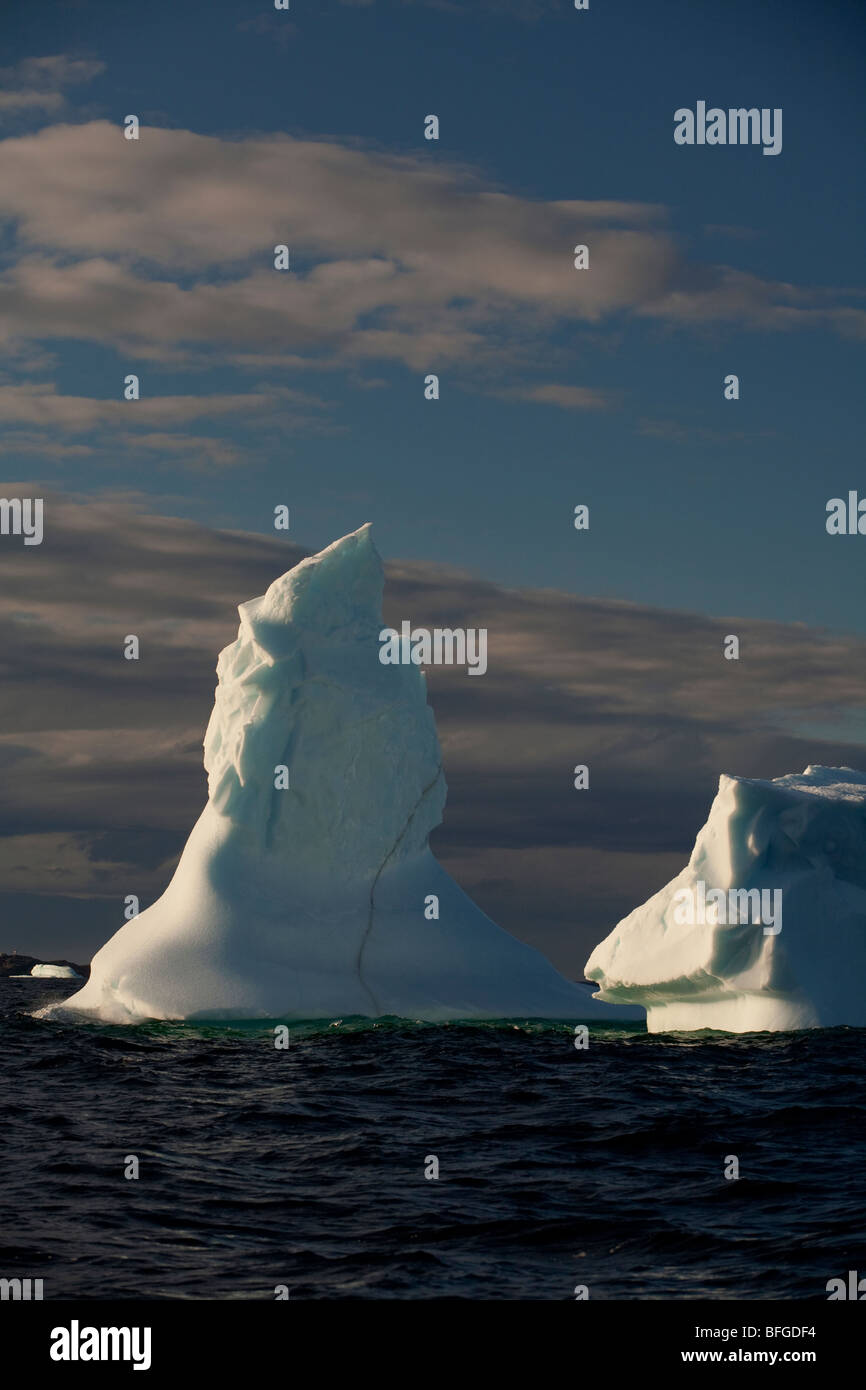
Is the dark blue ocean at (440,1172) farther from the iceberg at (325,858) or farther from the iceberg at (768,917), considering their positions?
the iceberg at (325,858)

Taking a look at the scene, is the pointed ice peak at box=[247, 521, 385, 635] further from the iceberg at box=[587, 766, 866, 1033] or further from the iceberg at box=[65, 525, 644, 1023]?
Answer: the iceberg at box=[587, 766, 866, 1033]

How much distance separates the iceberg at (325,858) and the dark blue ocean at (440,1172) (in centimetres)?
313

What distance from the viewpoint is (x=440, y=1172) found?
1067 centimetres

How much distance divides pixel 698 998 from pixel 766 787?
373 centimetres

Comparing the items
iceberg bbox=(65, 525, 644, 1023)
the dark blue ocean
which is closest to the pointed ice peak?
iceberg bbox=(65, 525, 644, 1023)

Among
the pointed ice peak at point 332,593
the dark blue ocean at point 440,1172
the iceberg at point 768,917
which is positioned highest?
the pointed ice peak at point 332,593

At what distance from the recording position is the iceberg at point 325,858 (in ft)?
72.5

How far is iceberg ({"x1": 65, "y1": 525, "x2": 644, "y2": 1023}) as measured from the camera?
870 inches

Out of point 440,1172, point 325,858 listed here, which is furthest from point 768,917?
point 440,1172

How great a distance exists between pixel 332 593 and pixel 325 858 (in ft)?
16.6

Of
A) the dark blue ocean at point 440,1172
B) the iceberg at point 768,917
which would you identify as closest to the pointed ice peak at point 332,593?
the iceberg at point 768,917

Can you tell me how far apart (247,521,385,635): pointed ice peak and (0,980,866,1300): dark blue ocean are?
28.5 feet

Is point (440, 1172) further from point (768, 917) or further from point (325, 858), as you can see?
point (325, 858)
